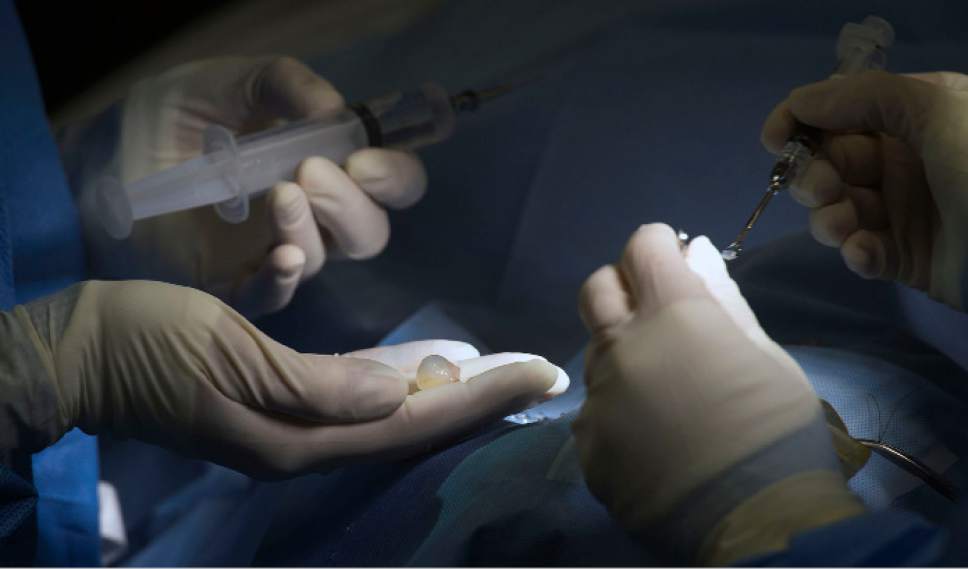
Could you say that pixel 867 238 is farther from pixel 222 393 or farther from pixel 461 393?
pixel 222 393

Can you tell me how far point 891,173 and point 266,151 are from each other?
96cm

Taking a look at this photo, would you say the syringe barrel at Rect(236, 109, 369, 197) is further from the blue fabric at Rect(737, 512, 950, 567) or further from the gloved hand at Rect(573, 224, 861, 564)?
the blue fabric at Rect(737, 512, 950, 567)

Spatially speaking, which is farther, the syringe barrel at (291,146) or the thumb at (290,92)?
the thumb at (290,92)

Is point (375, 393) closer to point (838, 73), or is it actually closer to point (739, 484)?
point (739, 484)

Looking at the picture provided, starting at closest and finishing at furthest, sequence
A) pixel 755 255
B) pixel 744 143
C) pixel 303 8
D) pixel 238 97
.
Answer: pixel 755 255, pixel 744 143, pixel 238 97, pixel 303 8

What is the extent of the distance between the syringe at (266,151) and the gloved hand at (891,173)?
602 millimetres

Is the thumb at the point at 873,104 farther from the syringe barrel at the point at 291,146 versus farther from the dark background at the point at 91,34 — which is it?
the dark background at the point at 91,34

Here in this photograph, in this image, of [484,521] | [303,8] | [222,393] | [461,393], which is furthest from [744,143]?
[303,8]

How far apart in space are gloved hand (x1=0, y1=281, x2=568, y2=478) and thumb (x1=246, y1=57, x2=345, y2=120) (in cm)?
56

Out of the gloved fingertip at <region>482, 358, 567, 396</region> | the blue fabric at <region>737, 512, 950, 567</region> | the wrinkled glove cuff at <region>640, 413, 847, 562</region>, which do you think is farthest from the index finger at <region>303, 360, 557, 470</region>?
the blue fabric at <region>737, 512, 950, 567</region>

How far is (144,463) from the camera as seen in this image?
1595 mm

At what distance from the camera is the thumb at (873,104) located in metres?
1.14

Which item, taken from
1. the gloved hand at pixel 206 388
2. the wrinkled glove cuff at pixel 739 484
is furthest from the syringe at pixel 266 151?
the wrinkled glove cuff at pixel 739 484

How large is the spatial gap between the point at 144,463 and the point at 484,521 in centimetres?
86
